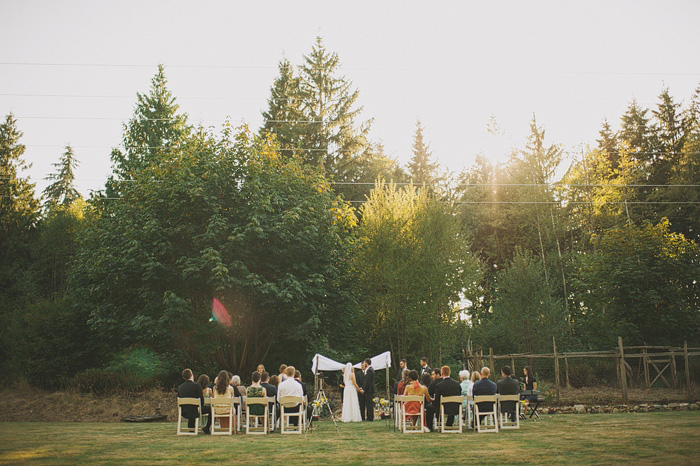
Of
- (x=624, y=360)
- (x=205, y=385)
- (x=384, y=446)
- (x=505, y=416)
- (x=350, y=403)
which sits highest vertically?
(x=624, y=360)

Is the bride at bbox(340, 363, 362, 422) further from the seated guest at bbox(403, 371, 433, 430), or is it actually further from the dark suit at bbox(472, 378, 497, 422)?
the dark suit at bbox(472, 378, 497, 422)

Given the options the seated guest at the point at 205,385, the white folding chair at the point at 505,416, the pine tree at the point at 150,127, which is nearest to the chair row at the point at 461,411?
the white folding chair at the point at 505,416

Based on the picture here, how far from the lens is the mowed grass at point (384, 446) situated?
8570 millimetres

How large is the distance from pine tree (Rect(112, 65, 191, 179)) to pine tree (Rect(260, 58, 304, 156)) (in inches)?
216

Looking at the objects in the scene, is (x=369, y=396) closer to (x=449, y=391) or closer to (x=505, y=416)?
(x=505, y=416)

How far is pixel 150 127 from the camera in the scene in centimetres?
3800

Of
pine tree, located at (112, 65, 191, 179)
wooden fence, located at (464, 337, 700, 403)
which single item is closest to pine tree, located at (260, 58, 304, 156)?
pine tree, located at (112, 65, 191, 179)

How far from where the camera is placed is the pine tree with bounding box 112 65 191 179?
36750 mm

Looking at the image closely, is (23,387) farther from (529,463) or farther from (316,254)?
(529,463)

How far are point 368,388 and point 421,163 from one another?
32.3 metres

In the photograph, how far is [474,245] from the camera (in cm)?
4425

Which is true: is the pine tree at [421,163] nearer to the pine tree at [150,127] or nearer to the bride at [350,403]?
the pine tree at [150,127]

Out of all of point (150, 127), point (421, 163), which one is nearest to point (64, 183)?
point (150, 127)

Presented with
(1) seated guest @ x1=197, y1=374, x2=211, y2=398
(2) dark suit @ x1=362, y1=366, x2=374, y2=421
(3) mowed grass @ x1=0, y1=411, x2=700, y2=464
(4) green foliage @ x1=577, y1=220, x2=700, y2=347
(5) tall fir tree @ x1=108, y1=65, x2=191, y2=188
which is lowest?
(3) mowed grass @ x1=0, y1=411, x2=700, y2=464
